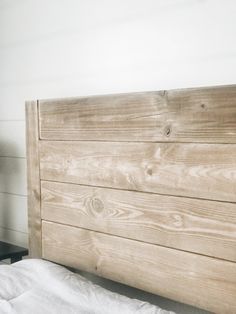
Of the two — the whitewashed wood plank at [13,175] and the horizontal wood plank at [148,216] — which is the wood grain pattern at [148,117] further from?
the whitewashed wood plank at [13,175]

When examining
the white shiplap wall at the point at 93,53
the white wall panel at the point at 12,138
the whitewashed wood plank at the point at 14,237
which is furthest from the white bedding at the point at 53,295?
the white wall panel at the point at 12,138

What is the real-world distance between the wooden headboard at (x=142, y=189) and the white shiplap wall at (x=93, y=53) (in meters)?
0.18

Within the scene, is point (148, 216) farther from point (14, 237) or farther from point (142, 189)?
point (14, 237)

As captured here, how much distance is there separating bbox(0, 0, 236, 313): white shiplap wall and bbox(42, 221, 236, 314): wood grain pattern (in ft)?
0.69

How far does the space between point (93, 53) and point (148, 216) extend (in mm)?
704

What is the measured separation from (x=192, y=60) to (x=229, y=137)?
1.17ft

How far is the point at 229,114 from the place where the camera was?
42.3 inches

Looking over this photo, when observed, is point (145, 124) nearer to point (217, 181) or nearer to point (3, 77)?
point (217, 181)

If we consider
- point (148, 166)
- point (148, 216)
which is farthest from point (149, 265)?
point (148, 166)

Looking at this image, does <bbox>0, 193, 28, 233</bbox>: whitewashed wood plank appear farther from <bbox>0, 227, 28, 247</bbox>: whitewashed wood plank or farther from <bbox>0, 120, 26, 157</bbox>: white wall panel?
<bbox>0, 120, 26, 157</bbox>: white wall panel

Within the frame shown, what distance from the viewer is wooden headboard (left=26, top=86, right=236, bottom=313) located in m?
1.11

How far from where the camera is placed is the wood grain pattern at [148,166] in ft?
3.63

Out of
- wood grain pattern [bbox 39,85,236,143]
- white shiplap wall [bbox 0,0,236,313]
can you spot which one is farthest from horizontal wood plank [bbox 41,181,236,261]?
white shiplap wall [bbox 0,0,236,313]

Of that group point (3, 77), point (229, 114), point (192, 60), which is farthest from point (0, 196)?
point (229, 114)
